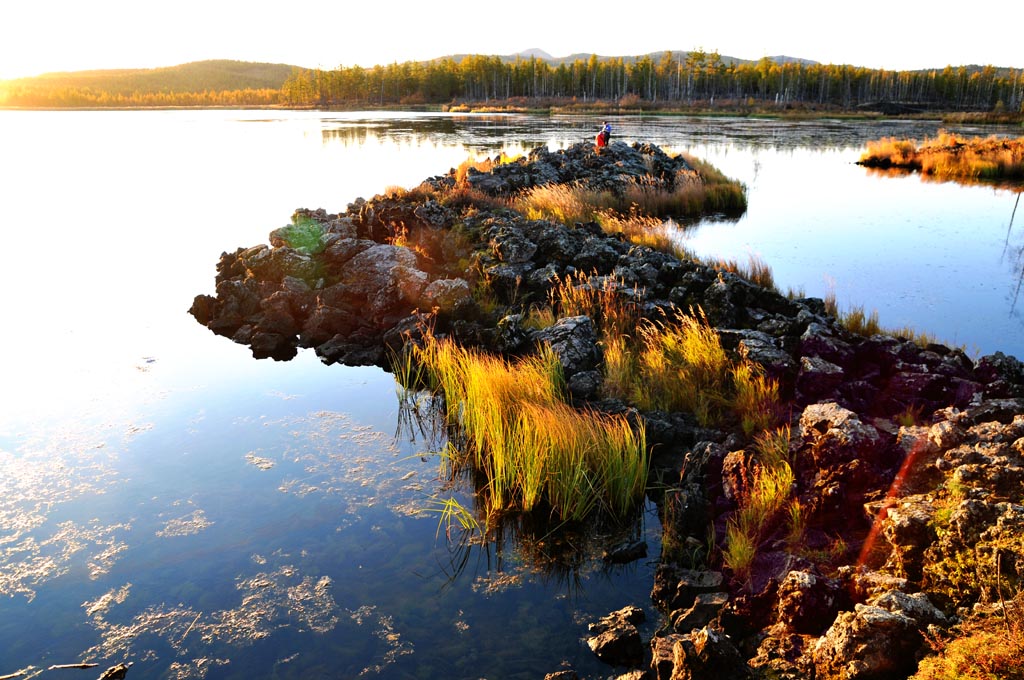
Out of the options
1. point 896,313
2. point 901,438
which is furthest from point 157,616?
point 896,313

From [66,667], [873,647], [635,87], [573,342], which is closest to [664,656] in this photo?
[873,647]

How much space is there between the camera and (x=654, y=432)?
8.51 metres

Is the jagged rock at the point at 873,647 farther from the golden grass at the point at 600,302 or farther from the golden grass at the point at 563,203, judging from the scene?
the golden grass at the point at 563,203

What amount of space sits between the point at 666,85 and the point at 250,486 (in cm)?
14879

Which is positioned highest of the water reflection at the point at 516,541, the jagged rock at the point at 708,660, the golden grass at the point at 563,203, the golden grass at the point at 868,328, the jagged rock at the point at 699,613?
the golden grass at the point at 563,203

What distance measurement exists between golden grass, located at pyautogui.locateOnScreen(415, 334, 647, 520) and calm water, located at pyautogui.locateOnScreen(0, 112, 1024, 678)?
20.5 inches

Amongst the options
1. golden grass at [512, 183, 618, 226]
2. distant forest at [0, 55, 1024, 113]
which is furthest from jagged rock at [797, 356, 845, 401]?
distant forest at [0, 55, 1024, 113]

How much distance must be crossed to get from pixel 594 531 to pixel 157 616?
169 inches

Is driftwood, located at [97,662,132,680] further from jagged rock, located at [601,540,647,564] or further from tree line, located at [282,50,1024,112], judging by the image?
tree line, located at [282,50,1024,112]

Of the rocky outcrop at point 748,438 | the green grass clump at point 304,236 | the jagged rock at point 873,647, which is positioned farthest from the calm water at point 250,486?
the green grass clump at point 304,236

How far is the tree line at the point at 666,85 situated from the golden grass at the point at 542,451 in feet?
413

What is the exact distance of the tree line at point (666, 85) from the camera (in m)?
130

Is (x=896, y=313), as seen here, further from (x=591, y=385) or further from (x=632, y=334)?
(x=591, y=385)

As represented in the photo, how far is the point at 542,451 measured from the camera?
24.4 feet
